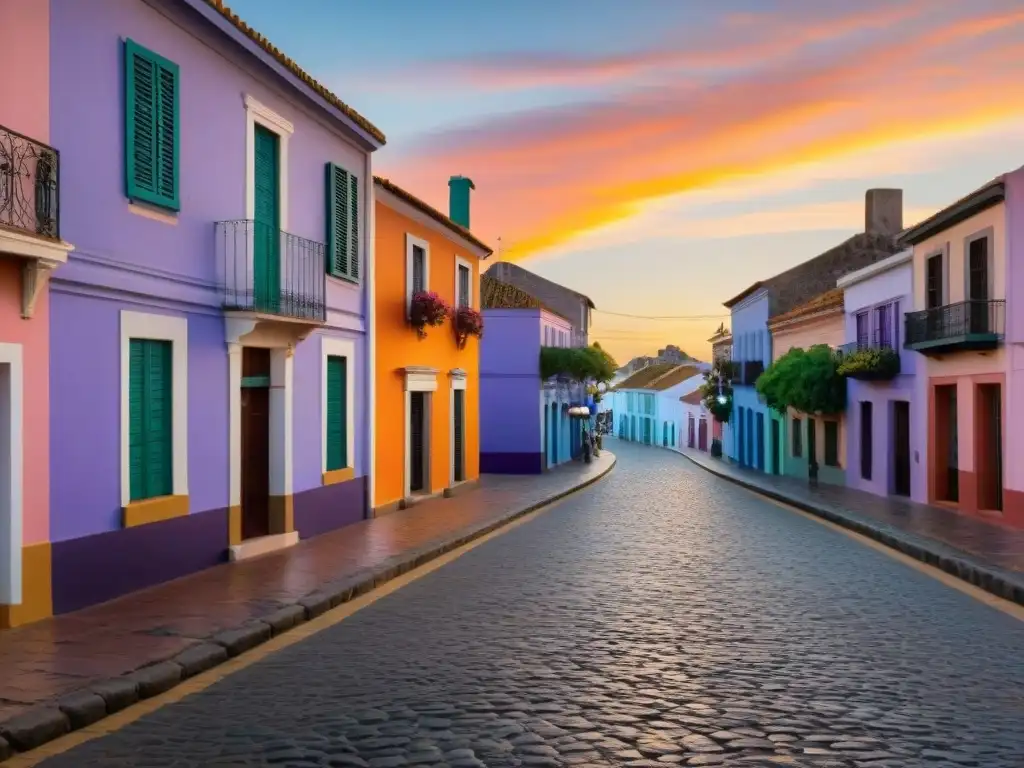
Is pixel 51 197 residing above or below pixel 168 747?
above

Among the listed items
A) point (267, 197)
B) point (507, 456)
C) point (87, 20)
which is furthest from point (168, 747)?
point (507, 456)

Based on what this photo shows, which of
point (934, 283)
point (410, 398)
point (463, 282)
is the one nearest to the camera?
point (410, 398)

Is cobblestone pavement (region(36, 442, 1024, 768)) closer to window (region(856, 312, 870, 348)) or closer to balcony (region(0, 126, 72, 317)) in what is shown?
balcony (region(0, 126, 72, 317))

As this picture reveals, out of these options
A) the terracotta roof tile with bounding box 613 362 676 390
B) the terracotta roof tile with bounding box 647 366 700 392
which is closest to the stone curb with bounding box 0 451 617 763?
the terracotta roof tile with bounding box 647 366 700 392

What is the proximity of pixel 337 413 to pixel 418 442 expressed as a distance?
6582 mm

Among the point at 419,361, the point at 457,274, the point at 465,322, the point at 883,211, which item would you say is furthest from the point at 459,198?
the point at 883,211

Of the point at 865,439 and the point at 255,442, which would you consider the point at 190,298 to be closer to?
the point at 255,442

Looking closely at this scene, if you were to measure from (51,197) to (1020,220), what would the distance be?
1606 cm

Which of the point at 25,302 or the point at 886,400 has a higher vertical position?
the point at 25,302

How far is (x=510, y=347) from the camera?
135ft

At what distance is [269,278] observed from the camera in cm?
1449

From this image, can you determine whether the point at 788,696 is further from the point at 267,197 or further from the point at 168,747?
the point at 267,197

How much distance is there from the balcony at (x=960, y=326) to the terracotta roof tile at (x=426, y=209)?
10265 mm

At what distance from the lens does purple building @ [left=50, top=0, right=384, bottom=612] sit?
10.5 metres
